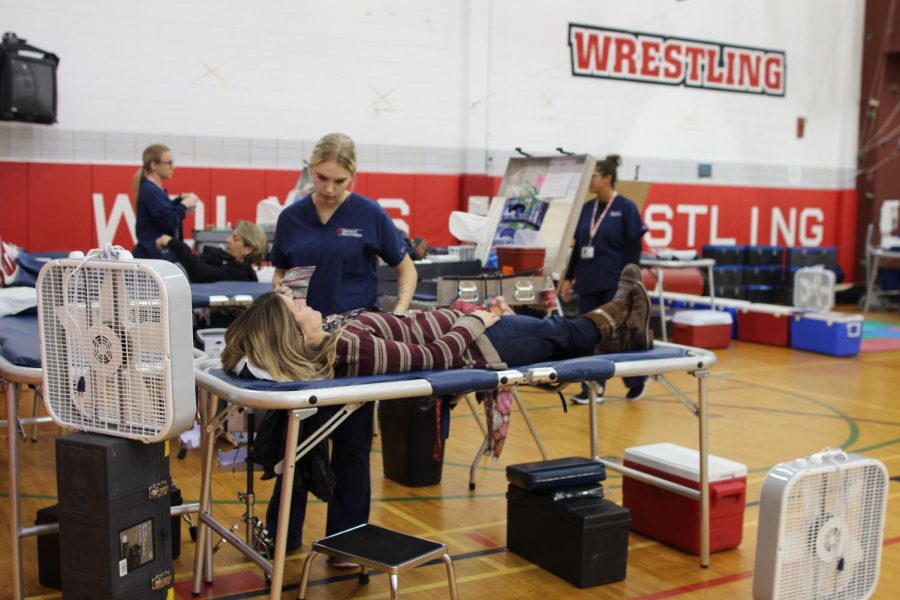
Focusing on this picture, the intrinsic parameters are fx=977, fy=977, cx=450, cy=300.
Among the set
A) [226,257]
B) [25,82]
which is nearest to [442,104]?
[25,82]

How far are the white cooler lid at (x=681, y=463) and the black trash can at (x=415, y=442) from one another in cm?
92

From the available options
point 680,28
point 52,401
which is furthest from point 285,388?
point 680,28

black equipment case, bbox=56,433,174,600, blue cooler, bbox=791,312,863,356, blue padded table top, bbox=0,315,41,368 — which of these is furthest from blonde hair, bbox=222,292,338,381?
blue cooler, bbox=791,312,863,356

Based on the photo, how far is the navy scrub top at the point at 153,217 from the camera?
5.75 m

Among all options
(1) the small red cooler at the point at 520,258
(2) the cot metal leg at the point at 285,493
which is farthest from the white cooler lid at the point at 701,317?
(2) the cot metal leg at the point at 285,493

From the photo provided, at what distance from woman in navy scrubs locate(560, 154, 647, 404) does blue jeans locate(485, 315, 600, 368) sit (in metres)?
2.12

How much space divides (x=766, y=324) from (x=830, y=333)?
75 centimetres

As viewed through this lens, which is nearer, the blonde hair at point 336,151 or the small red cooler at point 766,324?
the blonde hair at point 336,151

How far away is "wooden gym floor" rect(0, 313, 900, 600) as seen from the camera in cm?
324

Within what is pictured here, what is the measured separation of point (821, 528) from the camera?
260 centimetres

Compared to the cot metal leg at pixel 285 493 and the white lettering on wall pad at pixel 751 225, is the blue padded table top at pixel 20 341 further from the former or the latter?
the white lettering on wall pad at pixel 751 225

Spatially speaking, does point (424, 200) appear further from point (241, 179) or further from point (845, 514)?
point (845, 514)

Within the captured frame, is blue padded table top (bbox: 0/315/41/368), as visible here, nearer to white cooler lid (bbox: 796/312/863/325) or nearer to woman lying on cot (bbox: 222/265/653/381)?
woman lying on cot (bbox: 222/265/653/381)

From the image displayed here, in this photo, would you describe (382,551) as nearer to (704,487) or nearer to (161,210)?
(704,487)
